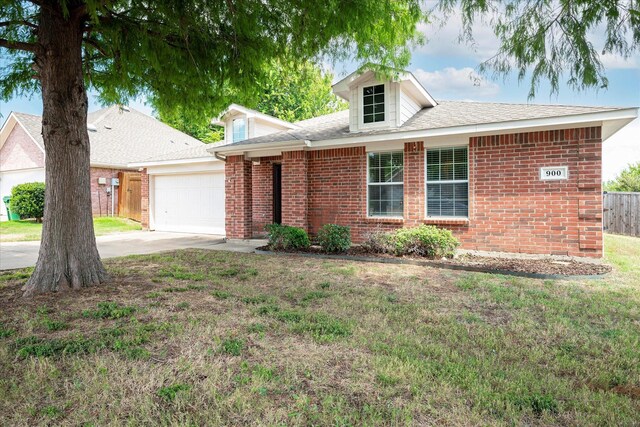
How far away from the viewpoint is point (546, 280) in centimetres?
613

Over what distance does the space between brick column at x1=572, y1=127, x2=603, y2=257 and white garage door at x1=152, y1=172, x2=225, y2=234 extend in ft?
36.1

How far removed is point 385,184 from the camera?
9.94 m

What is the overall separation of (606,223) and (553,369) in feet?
52.5

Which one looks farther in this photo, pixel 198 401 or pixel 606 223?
pixel 606 223

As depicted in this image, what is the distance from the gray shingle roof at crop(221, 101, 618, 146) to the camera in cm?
819

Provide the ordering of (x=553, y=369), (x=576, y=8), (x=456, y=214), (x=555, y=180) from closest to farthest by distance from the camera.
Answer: (x=553, y=369)
(x=576, y=8)
(x=555, y=180)
(x=456, y=214)

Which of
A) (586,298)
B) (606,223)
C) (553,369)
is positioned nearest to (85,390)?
(553,369)

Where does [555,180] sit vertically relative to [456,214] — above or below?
above

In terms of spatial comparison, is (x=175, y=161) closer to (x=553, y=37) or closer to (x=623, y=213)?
(x=553, y=37)

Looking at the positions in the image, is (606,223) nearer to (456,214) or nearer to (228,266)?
(456,214)

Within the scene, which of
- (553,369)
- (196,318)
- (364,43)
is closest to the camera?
(553,369)

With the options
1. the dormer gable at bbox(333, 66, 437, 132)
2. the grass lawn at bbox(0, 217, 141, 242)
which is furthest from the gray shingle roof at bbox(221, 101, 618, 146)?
the grass lawn at bbox(0, 217, 141, 242)

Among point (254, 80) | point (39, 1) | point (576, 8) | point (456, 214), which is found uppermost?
point (39, 1)

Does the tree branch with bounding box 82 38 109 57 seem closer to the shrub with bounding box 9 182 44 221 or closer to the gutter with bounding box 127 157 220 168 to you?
the gutter with bounding box 127 157 220 168
